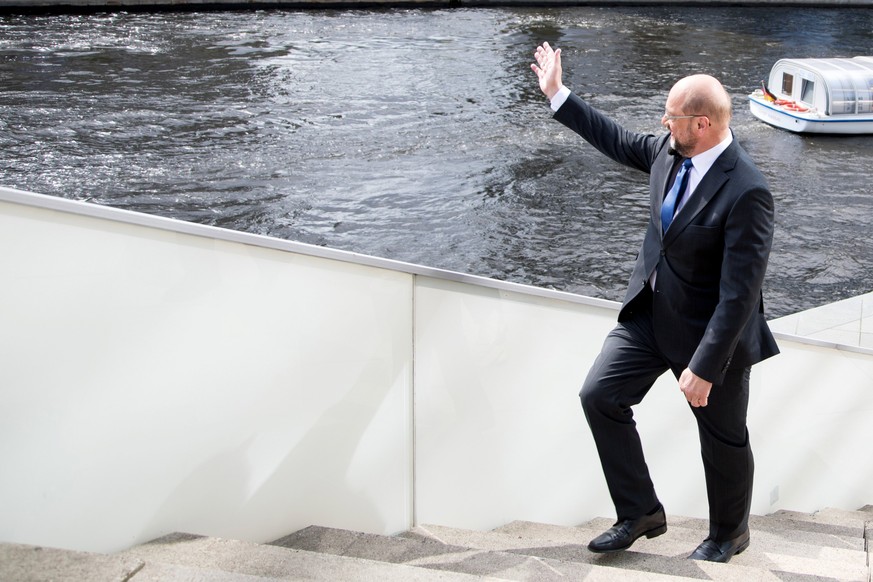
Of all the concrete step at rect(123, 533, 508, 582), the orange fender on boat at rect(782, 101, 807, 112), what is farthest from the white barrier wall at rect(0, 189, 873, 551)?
the orange fender on boat at rect(782, 101, 807, 112)

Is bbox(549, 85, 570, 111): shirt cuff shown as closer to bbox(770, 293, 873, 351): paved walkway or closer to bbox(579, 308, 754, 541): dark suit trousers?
bbox(579, 308, 754, 541): dark suit trousers

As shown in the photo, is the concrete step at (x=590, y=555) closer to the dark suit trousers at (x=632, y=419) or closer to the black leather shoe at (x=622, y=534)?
the black leather shoe at (x=622, y=534)

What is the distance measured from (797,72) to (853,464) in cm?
1854

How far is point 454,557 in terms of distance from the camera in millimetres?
2781

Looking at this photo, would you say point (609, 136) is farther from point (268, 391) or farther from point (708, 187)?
point (268, 391)

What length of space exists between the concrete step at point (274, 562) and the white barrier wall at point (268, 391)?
0.37 feet

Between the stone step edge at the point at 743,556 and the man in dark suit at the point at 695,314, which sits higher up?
the man in dark suit at the point at 695,314

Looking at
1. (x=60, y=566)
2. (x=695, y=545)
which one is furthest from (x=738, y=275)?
(x=60, y=566)

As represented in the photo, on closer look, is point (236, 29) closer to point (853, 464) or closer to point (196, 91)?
point (196, 91)

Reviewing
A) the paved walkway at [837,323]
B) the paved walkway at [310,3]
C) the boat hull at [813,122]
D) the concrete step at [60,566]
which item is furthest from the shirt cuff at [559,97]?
the paved walkway at [310,3]

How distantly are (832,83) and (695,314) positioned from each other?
1989cm

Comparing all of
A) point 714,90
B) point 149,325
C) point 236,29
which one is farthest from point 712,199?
point 236,29

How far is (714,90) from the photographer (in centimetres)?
281

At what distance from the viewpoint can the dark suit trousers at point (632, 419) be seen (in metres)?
3.04
